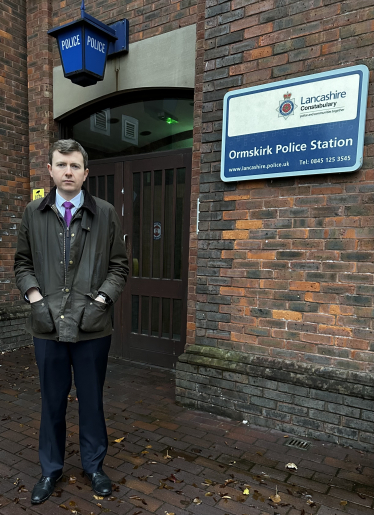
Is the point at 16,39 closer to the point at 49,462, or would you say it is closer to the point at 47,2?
the point at 47,2

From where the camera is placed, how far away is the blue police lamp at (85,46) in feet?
13.0

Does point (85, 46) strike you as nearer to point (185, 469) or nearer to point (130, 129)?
point (130, 129)

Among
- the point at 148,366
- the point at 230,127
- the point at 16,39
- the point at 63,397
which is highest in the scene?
the point at 16,39

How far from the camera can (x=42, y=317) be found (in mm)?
2150

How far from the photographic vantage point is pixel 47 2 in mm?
5062

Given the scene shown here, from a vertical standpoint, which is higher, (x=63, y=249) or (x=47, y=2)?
(x=47, y=2)

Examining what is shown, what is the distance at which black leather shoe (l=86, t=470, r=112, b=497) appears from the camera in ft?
7.54

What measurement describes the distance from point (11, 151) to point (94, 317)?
4.11m

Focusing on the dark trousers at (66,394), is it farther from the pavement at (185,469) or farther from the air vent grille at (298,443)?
the air vent grille at (298,443)

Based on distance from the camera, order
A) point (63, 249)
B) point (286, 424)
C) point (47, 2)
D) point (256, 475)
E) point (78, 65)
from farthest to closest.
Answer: point (47, 2)
point (78, 65)
point (286, 424)
point (256, 475)
point (63, 249)

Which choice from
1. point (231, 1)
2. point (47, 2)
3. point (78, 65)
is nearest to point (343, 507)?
point (231, 1)

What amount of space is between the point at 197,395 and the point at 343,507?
154 cm

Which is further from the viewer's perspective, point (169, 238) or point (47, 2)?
point (47, 2)

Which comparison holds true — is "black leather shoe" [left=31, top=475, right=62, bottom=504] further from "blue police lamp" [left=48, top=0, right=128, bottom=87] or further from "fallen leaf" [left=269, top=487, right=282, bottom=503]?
"blue police lamp" [left=48, top=0, right=128, bottom=87]
